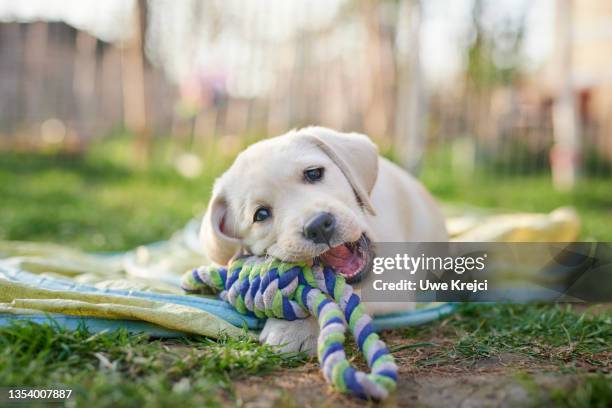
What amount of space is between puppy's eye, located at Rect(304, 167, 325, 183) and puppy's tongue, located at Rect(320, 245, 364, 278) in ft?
1.04

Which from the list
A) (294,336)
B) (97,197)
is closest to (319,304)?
(294,336)

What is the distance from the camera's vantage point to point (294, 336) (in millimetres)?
2340

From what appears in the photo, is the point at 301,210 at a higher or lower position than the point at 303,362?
higher

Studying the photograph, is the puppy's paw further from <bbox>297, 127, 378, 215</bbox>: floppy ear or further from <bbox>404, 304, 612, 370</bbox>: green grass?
<bbox>297, 127, 378, 215</bbox>: floppy ear

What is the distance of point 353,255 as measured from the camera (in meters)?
2.56

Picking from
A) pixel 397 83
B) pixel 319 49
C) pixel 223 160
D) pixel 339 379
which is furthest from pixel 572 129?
pixel 339 379

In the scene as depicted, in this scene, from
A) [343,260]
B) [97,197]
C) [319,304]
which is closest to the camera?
[319,304]

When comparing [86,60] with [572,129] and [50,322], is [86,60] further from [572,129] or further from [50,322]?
[50,322]

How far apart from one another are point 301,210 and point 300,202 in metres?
0.07

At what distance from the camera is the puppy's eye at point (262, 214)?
8.44 feet

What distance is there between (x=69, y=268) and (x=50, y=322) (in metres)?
1.39

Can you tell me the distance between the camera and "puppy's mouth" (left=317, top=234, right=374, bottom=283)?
2514 millimetres

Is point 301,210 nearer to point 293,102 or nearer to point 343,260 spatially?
point 343,260

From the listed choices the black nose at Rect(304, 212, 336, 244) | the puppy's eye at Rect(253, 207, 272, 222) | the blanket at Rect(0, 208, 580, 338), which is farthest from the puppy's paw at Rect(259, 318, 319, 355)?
the puppy's eye at Rect(253, 207, 272, 222)
